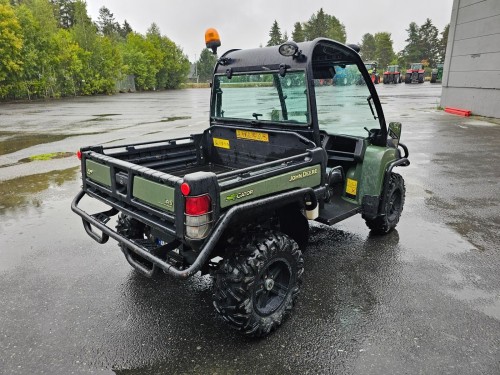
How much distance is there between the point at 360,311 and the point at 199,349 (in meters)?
1.39

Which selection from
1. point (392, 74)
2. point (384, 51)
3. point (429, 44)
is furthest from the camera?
point (384, 51)

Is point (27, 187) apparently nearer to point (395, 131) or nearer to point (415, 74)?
point (395, 131)

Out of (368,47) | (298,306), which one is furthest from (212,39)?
(368,47)

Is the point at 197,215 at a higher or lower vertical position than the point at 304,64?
lower

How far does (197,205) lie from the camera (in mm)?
2406

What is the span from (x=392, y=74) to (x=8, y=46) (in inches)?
1785

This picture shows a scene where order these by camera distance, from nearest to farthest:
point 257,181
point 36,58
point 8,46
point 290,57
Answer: point 257,181 → point 290,57 → point 8,46 → point 36,58

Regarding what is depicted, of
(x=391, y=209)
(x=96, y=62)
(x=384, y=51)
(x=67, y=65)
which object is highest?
(x=384, y=51)

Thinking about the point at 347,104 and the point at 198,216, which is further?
the point at 347,104

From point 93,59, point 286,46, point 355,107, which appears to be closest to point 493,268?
point 355,107

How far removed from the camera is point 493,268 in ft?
12.8

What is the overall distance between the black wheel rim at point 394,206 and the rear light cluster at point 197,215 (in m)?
2.84

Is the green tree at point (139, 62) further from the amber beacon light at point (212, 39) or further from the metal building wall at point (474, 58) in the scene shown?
the amber beacon light at point (212, 39)

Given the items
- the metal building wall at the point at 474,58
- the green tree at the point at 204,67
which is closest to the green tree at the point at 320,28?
the green tree at the point at 204,67
